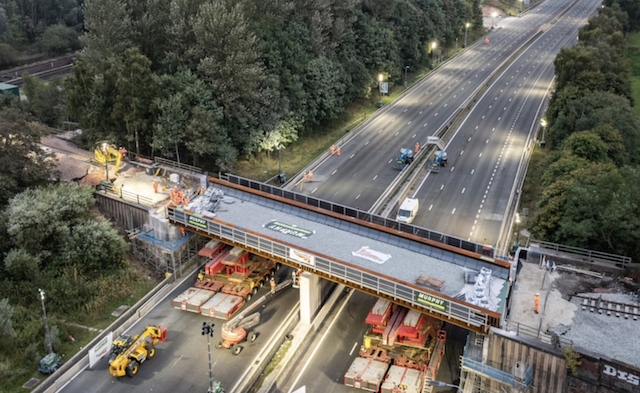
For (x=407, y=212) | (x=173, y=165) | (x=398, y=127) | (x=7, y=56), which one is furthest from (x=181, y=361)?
(x=7, y=56)

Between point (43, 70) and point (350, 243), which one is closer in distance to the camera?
point (350, 243)

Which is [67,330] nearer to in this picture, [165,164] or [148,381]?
[148,381]

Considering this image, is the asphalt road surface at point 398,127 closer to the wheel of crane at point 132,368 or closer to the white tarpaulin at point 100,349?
the white tarpaulin at point 100,349

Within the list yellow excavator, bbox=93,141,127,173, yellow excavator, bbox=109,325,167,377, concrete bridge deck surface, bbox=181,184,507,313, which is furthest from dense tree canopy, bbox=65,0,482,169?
yellow excavator, bbox=109,325,167,377

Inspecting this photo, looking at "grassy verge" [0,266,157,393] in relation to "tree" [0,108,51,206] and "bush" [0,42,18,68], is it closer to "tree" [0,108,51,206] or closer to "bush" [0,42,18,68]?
"tree" [0,108,51,206]

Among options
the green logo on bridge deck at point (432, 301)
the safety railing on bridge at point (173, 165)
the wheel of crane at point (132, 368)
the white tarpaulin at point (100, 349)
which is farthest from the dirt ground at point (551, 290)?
the safety railing on bridge at point (173, 165)

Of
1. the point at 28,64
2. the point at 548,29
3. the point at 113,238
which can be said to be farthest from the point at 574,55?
the point at 28,64

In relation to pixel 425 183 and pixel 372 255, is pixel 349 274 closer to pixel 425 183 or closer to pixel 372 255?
pixel 372 255
